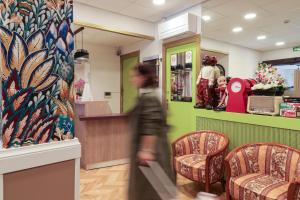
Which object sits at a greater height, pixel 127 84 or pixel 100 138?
pixel 127 84

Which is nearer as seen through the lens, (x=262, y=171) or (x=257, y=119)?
(x=262, y=171)

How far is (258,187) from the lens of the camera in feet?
6.75

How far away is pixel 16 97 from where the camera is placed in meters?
1.32

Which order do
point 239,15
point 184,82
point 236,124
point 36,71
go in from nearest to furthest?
1. point 36,71
2. point 236,124
3. point 239,15
4. point 184,82

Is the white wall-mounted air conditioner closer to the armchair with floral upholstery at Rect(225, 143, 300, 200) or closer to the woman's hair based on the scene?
the armchair with floral upholstery at Rect(225, 143, 300, 200)

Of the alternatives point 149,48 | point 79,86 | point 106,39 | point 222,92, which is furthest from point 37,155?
point 106,39

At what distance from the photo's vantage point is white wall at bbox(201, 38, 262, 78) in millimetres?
2859

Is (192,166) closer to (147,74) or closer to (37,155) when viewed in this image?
(147,74)

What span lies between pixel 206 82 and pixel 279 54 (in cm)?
98

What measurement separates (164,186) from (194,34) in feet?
8.95

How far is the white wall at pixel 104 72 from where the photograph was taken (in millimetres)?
5764

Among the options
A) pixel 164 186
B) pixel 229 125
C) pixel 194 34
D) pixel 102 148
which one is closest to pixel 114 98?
pixel 102 148

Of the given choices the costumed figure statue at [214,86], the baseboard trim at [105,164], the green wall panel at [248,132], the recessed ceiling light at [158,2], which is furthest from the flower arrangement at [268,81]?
the baseboard trim at [105,164]

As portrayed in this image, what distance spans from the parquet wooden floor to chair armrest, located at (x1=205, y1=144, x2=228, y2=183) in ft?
0.88
